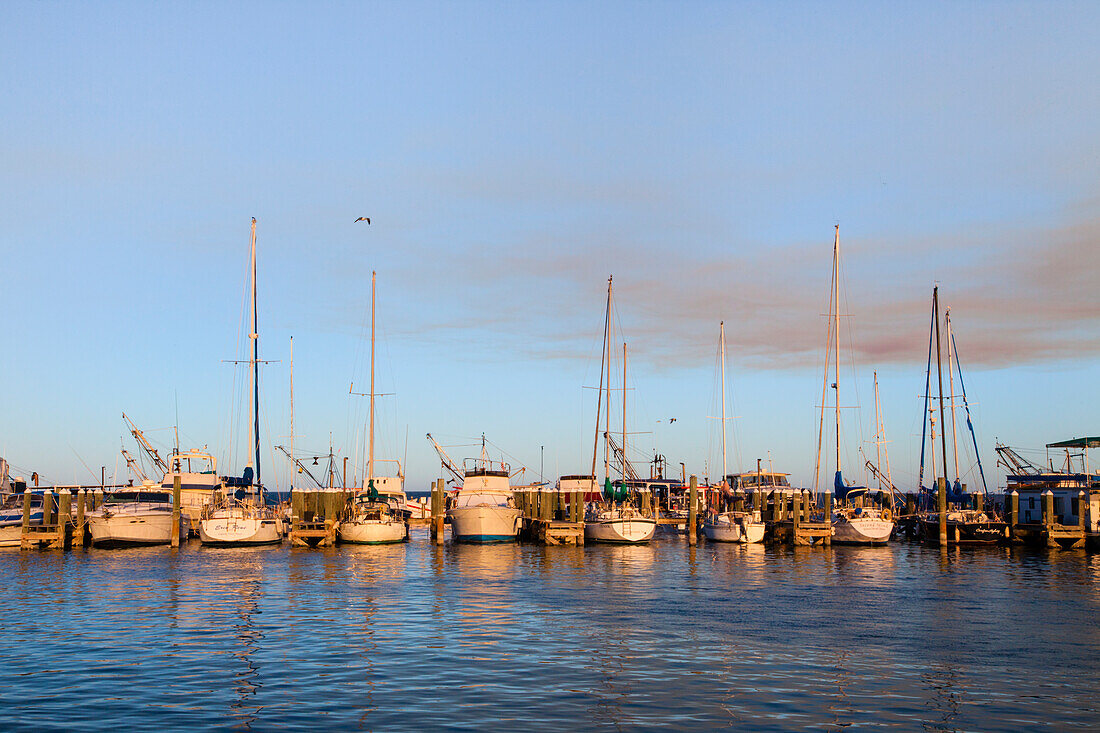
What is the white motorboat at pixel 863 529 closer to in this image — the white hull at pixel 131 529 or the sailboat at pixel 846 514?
the sailboat at pixel 846 514

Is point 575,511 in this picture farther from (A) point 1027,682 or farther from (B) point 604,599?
(A) point 1027,682

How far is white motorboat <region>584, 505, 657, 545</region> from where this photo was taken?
61.4 meters

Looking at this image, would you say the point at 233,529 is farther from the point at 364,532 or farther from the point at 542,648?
the point at 542,648

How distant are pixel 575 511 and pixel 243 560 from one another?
21.9 meters

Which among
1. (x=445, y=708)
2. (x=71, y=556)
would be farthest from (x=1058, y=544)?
(x=71, y=556)

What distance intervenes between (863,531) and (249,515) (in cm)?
3907

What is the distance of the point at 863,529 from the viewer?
6225 cm

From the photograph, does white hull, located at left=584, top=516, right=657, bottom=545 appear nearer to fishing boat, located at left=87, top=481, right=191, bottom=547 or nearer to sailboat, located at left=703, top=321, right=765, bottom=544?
sailboat, located at left=703, top=321, right=765, bottom=544

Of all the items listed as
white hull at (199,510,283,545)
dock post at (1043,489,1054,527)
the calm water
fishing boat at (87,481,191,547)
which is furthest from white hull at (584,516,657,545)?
fishing boat at (87,481,191,547)

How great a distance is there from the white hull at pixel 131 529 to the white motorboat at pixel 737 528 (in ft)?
118

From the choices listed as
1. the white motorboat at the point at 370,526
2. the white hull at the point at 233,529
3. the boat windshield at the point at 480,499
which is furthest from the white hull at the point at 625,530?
the white hull at the point at 233,529

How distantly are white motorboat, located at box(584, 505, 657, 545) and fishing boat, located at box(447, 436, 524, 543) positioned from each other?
17.0 feet

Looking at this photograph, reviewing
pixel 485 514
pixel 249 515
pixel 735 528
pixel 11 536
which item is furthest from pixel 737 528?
pixel 11 536

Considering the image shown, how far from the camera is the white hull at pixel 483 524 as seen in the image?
60.8 meters
